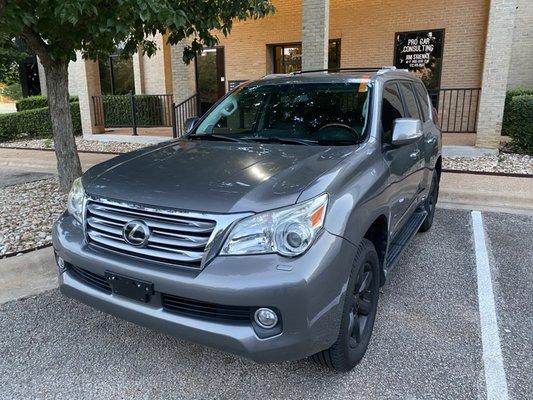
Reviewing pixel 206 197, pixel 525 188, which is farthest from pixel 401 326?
pixel 525 188

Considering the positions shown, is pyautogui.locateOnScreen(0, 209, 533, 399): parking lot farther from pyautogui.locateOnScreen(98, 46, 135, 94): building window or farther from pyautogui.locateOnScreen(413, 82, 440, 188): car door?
pyautogui.locateOnScreen(98, 46, 135, 94): building window

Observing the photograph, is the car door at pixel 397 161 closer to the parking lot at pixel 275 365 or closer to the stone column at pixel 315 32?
the parking lot at pixel 275 365

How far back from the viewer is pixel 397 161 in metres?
3.49

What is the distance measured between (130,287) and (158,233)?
34 cm

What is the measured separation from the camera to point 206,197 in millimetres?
2396

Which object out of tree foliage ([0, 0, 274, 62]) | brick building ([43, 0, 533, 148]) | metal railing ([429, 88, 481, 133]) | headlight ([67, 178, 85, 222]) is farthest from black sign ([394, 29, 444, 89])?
headlight ([67, 178, 85, 222])

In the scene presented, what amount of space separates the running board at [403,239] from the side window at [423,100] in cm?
106

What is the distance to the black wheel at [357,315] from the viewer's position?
2529 mm

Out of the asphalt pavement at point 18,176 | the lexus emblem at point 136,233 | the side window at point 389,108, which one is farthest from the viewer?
the asphalt pavement at point 18,176

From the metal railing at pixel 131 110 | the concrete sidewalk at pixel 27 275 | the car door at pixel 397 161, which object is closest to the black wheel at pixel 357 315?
the car door at pixel 397 161

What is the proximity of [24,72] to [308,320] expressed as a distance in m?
21.6

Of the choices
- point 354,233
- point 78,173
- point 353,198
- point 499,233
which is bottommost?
point 499,233

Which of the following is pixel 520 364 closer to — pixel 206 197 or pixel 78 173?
pixel 206 197

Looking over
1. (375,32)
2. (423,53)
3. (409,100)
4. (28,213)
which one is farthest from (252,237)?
(375,32)
